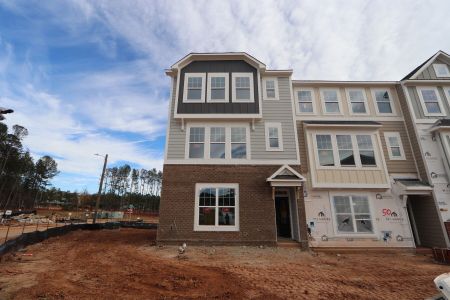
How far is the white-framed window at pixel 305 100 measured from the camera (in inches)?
571

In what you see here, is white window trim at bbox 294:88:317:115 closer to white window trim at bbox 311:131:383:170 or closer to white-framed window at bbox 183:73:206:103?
white window trim at bbox 311:131:383:170

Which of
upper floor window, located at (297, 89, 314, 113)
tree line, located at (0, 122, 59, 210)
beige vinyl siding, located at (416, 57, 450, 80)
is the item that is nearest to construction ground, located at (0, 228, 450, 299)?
upper floor window, located at (297, 89, 314, 113)

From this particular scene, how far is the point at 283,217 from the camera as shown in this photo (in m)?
13.3

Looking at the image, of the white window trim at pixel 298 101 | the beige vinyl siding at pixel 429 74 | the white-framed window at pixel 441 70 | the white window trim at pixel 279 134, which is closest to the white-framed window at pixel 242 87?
the white window trim at pixel 279 134

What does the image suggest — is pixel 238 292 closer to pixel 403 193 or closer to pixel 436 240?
pixel 403 193

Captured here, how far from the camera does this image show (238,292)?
17.7 ft

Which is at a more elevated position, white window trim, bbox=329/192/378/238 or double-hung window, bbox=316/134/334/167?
double-hung window, bbox=316/134/334/167

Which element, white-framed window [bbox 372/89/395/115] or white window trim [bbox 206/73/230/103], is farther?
white-framed window [bbox 372/89/395/115]

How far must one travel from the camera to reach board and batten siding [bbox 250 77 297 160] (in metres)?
12.5

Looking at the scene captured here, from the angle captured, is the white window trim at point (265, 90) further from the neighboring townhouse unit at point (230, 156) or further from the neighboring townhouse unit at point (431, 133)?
the neighboring townhouse unit at point (431, 133)

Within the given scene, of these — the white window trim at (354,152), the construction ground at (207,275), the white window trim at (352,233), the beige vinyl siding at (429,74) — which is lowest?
the construction ground at (207,275)

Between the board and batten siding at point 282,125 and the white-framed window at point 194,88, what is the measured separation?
3863 mm

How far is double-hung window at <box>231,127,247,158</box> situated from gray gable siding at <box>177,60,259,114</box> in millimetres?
1077

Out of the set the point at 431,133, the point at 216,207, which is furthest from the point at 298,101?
the point at 216,207
